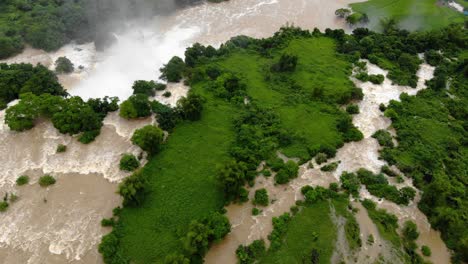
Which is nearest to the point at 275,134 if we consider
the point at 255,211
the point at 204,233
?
the point at 255,211

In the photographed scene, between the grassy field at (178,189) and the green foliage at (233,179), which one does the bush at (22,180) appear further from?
the green foliage at (233,179)

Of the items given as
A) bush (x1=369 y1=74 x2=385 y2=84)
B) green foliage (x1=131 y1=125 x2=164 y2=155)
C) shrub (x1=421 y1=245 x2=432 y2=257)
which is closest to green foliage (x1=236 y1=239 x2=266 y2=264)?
shrub (x1=421 y1=245 x2=432 y2=257)

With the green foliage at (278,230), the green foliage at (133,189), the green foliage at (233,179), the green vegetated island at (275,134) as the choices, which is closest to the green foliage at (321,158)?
the green vegetated island at (275,134)

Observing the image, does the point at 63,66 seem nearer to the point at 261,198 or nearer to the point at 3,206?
the point at 3,206

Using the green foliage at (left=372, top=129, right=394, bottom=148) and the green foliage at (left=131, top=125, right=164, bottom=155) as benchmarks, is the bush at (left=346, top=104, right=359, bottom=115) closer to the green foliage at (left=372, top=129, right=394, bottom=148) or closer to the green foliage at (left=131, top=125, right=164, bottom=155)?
the green foliage at (left=372, top=129, right=394, bottom=148)

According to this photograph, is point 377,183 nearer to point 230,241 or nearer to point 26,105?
point 230,241
